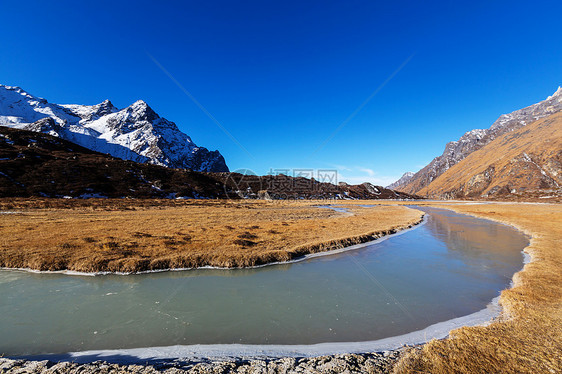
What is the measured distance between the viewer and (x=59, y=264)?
15.7 metres

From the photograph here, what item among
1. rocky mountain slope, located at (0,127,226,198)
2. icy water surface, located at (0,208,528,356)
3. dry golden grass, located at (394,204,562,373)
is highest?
rocky mountain slope, located at (0,127,226,198)

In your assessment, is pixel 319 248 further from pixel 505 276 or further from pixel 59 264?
pixel 59 264

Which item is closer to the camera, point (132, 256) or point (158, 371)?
point (158, 371)

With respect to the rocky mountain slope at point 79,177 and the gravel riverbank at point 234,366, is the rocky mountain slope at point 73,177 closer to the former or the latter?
the rocky mountain slope at point 79,177

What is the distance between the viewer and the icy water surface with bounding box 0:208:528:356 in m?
8.66

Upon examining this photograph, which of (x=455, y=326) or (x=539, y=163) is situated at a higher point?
(x=539, y=163)

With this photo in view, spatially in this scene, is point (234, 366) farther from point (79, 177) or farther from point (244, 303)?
point (79, 177)

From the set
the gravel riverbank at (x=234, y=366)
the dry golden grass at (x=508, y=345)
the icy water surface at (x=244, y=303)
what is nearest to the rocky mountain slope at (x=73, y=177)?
the icy water surface at (x=244, y=303)

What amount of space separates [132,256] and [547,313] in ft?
79.7

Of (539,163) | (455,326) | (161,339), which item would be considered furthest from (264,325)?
(539,163)

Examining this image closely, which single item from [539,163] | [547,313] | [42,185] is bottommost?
[547,313]

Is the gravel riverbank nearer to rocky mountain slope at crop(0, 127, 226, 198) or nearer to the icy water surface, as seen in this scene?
the icy water surface

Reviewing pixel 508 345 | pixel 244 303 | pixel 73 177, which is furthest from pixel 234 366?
pixel 73 177

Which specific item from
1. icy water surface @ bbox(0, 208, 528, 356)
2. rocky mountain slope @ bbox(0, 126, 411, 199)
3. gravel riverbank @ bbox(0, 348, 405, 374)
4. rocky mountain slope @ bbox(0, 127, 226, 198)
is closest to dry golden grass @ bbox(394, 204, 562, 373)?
gravel riverbank @ bbox(0, 348, 405, 374)
